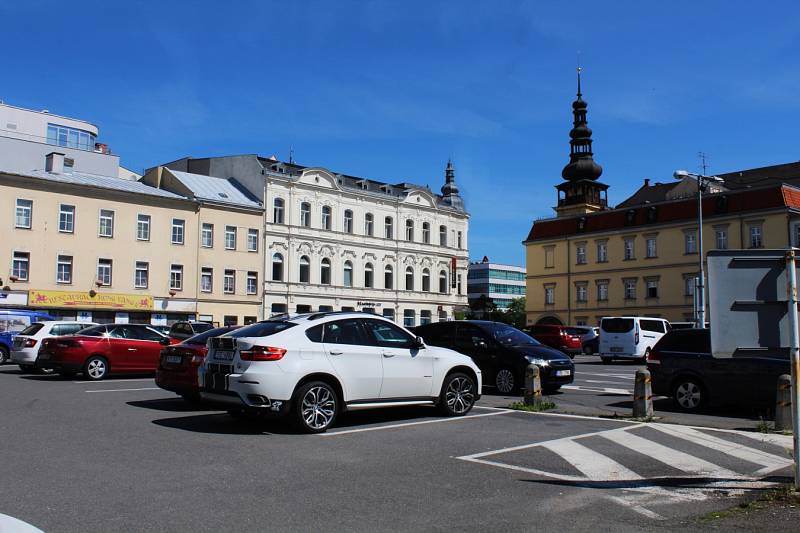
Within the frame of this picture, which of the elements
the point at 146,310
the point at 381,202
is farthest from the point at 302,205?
the point at 146,310

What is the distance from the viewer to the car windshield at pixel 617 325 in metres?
33.3

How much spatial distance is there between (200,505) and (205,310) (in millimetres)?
48209

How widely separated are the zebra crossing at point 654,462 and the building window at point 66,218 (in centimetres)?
4280

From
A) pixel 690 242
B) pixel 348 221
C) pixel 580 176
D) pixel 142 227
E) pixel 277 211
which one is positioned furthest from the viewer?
pixel 580 176

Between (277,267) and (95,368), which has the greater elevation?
(277,267)

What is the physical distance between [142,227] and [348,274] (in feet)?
62.1

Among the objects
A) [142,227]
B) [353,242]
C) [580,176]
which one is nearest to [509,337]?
[142,227]

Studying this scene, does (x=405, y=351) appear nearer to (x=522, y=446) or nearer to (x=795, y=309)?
(x=522, y=446)

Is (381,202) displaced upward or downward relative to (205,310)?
upward

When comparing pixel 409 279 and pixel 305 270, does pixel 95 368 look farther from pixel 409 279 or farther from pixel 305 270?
pixel 409 279

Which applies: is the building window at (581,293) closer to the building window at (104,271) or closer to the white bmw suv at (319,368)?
the building window at (104,271)

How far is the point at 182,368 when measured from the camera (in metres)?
13.5

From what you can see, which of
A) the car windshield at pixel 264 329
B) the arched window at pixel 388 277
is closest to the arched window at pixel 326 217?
the arched window at pixel 388 277

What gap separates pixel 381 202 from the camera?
6619cm
